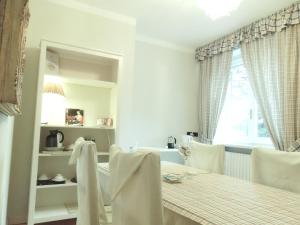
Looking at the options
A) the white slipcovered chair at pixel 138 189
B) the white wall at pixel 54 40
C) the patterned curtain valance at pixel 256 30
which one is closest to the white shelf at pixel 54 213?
the white wall at pixel 54 40

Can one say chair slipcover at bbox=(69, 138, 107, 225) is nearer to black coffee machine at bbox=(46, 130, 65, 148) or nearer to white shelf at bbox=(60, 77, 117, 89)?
black coffee machine at bbox=(46, 130, 65, 148)

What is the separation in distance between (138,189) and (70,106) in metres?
2.06

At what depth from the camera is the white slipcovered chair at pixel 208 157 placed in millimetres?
2086

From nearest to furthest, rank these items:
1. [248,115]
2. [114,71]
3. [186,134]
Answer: [114,71] < [248,115] < [186,134]

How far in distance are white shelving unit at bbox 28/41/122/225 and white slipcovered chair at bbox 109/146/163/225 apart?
1569 millimetres

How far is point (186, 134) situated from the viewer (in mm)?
3883

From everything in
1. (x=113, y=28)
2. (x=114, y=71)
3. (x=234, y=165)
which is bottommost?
(x=234, y=165)

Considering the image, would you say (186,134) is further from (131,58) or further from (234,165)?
(131,58)

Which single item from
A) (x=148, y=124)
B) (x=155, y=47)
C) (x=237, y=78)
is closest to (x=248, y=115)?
(x=237, y=78)

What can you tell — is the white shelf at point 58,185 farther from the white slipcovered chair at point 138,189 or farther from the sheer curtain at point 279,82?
the sheer curtain at point 279,82

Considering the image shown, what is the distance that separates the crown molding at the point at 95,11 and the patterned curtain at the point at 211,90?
138 cm

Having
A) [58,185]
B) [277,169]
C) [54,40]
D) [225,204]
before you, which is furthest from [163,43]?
[225,204]

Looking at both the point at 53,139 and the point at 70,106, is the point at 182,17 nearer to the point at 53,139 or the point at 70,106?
the point at 70,106

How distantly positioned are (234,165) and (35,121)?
243 cm
